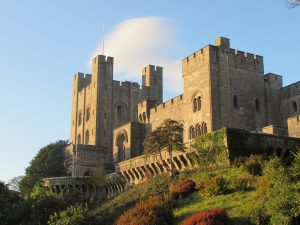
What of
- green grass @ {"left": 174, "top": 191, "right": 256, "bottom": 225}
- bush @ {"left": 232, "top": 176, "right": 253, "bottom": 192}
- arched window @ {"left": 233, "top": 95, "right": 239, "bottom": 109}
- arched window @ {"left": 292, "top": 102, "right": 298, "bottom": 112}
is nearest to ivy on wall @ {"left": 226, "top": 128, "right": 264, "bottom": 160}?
bush @ {"left": 232, "top": 176, "right": 253, "bottom": 192}

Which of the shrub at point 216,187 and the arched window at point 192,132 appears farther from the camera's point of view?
the arched window at point 192,132

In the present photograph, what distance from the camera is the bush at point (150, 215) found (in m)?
26.0

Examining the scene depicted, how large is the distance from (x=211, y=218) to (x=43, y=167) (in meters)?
42.3

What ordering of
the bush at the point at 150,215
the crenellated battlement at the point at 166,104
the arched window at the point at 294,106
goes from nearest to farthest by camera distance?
1. the bush at the point at 150,215
2. the arched window at the point at 294,106
3. the crenellated battlement at the point at 166,104

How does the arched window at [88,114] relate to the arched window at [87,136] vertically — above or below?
above

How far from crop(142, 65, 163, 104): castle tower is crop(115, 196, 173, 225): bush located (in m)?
46.8

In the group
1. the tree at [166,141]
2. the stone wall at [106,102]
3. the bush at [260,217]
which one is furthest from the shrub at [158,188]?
the stone wall at [106,102]

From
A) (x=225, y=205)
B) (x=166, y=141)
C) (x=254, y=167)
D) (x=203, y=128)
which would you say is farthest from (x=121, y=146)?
(x=225, y=205)

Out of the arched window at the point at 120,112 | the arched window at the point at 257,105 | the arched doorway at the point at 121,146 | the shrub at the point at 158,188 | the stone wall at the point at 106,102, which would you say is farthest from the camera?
the arched window at the point at 120,112

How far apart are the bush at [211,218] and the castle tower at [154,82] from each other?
51.1 meters

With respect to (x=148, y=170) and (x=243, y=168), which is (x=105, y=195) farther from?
(x=243, y=168)

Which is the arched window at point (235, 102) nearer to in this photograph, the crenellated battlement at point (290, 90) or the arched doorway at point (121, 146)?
the crenellated battlement at point (290, 90)

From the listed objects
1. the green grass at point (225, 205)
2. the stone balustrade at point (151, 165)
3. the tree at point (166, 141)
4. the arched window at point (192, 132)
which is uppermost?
the arched window at point (192, 132)

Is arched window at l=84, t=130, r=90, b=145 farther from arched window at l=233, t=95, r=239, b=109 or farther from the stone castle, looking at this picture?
arched window at l=233, t=95, r=239, b=109
